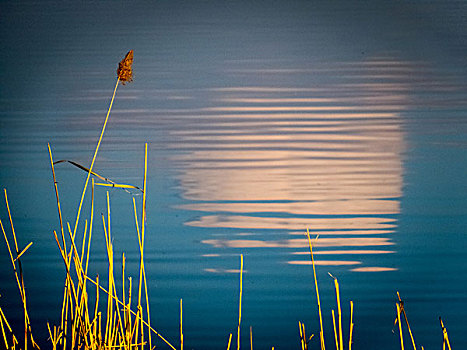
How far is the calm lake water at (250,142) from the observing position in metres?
2.09

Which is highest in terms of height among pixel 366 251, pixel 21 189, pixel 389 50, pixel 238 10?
pixel 238 10

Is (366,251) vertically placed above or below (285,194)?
below

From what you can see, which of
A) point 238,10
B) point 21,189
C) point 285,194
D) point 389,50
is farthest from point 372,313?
point 21,189

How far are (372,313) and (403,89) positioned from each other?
939 mm

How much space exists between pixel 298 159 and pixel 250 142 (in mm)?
214

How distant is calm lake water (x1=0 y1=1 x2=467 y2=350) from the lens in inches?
82.4

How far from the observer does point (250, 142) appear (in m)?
2.15

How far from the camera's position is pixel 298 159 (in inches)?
84.0

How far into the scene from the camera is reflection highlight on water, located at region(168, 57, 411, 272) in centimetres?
211

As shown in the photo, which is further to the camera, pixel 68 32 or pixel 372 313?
pixel 68 32

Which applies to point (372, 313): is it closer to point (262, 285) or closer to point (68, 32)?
point (262, 285)

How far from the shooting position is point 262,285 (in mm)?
2088

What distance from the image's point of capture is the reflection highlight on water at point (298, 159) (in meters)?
2.11

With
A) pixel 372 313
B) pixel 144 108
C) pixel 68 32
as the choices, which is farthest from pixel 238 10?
pixel 372 313
